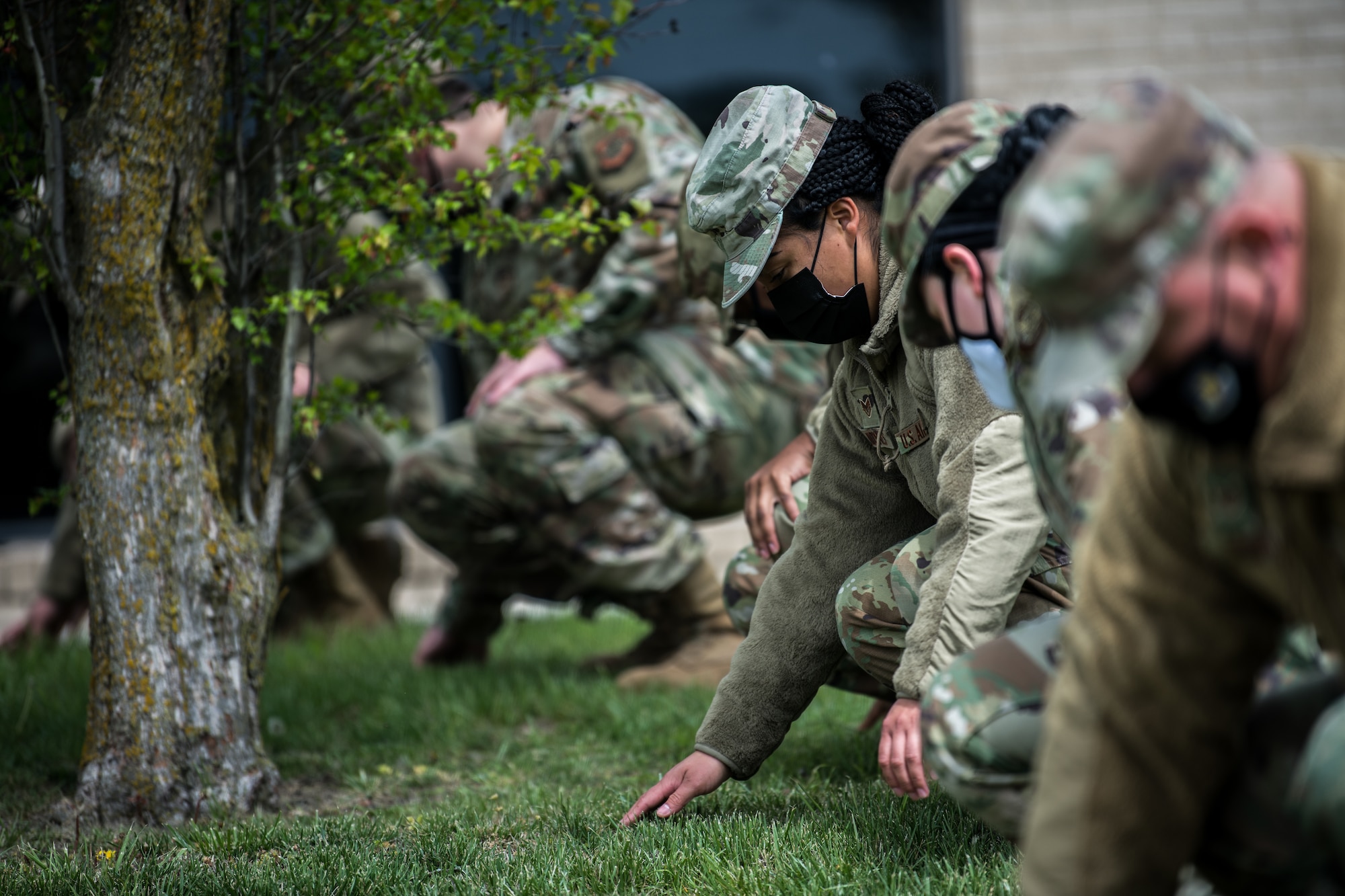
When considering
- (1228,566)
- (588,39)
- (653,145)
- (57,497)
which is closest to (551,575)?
(653,145)

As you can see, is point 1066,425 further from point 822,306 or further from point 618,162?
point 618,162

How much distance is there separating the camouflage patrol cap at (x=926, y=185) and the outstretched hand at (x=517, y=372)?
8.97ft

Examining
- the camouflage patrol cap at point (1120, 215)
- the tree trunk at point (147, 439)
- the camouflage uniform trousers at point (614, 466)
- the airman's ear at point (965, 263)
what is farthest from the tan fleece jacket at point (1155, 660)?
the camouflage uniform trousers at point (614, 466)

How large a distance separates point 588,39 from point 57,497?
168cm

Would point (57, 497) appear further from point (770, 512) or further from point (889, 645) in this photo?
point (889, 645)

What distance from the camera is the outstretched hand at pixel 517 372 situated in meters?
4.55

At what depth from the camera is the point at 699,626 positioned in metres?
4.61

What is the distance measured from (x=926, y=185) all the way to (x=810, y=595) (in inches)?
42.3

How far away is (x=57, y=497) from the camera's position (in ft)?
10.6

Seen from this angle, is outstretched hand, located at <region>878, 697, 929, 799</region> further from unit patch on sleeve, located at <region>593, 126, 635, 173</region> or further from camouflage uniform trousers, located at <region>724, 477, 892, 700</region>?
unit patch on sleeve, located at <region>593, 126, 635, 173</region>

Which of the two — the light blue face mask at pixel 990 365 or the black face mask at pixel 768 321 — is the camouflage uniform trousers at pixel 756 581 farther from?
the light blue face mask at pixel 990 365

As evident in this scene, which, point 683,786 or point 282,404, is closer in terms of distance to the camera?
point 683,786

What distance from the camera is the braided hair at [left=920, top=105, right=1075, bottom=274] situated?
1.83m

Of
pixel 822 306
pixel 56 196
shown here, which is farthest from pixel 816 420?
pixel 56 196
